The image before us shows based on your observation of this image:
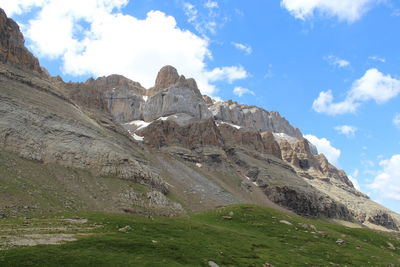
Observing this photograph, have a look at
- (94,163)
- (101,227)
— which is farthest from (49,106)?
(101,227)

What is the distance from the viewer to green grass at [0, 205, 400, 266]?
28.0 metres

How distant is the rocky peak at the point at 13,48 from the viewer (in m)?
138

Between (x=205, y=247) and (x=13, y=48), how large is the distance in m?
134

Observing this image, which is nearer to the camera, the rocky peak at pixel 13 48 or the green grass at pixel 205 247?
the green grass at pixel 205 247

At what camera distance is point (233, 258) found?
34.4 metres

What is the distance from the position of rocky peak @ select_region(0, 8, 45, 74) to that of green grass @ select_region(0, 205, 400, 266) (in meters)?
108

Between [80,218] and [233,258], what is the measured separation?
76.4 ft

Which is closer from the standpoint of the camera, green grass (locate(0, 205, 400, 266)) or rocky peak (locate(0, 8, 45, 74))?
green grass (locate(0, 205, 400, 266))

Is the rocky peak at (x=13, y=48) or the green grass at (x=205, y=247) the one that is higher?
the rocky peak at (x=13, y=48)

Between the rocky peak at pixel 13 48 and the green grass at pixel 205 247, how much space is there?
353 feet

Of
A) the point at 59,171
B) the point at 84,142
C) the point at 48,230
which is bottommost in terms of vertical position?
the point at 48,230

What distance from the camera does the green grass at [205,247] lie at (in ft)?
91.7

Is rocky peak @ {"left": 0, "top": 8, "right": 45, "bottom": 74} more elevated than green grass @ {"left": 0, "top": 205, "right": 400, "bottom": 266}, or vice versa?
rocky peak @ {"left": 0, "top": 8, "right": 45, "bottom": 74}

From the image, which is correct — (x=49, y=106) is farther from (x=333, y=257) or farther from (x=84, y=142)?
(x=333, y=257)
